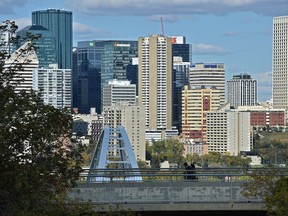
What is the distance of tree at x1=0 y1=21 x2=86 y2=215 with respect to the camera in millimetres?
27391

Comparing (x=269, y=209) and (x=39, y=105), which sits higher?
(x=39, y=105)

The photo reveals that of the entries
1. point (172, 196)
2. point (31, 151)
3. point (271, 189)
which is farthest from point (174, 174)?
point (31, 151)

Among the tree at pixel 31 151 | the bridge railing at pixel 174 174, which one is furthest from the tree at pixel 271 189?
the tree at pixel 31 151

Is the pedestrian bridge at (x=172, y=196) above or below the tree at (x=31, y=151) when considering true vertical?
below

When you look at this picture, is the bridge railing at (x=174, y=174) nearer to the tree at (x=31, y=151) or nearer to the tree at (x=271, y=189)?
the tree at (x=271, y=189)

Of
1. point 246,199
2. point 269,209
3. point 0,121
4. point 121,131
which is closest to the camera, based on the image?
point 0,121

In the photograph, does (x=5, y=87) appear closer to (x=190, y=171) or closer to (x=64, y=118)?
(x=64, y=118)

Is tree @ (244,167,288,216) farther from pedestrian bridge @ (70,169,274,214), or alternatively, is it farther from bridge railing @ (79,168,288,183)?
pedestrian bridge @ (70,169,274,214)

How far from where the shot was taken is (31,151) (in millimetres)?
27938

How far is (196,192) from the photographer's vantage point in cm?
3934

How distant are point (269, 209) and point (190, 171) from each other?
585 centimetres

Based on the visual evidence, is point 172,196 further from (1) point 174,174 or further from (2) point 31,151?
(2) point 31,151

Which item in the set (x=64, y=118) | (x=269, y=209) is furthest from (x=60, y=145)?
(x=269, y=209)

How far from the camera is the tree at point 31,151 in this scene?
27.4 meters
